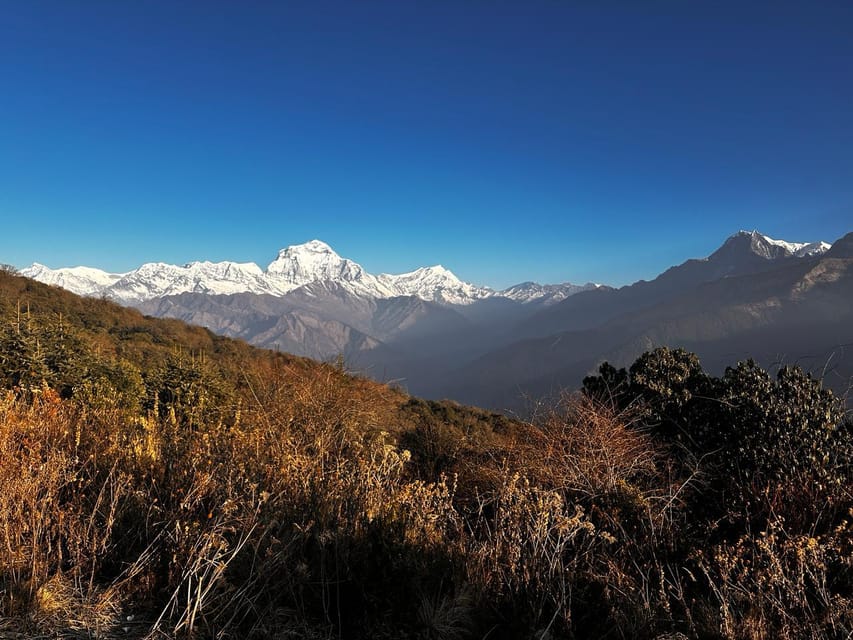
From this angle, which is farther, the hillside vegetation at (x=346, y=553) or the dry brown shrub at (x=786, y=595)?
the hillside vegetation at (x=346, y=553)

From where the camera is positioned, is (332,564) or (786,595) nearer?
(786,595)

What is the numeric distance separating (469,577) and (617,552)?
5.42 ft

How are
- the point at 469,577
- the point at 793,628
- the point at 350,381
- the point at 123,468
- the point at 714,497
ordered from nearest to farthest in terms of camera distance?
the point at 793,628, the point at 469,577, the point at 123,468, the point at 714,497, the point at 350,381

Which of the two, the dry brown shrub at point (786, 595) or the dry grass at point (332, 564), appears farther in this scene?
the dry grass at point (332, 564)

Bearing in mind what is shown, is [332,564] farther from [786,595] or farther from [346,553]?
[786,595]

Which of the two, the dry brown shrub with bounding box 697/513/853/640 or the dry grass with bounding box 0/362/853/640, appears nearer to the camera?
the dry brown shrub with bounding box 697/513/853/640

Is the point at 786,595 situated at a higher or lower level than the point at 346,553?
lower

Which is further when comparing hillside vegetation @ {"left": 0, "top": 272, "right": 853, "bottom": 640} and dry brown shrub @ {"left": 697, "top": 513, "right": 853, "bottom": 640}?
hillside vegetation @ {"left": 0, "top": 272, "right": 853, "bottom": 640}

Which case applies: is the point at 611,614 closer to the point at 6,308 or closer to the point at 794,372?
the point at 794,372

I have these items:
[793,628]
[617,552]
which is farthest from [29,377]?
[793,628]

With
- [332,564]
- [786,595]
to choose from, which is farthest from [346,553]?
[786,595]

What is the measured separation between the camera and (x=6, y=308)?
2309 centimetres

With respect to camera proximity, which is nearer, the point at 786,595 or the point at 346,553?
the point at 786,595

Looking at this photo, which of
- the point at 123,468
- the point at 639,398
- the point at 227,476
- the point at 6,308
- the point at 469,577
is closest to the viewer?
the point at 469,577
